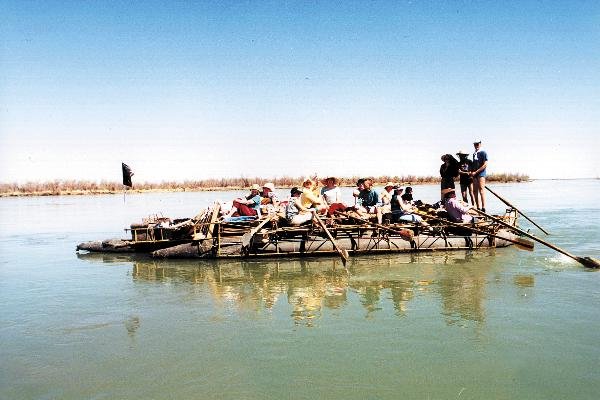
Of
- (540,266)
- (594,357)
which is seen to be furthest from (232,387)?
(540,266)

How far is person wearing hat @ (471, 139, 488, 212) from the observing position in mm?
14125

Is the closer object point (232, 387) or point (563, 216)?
point (232, 387)

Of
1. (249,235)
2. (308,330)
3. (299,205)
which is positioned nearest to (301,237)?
(299,205)

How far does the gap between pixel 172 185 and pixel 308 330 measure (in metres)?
53.9

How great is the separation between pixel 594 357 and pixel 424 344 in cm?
204

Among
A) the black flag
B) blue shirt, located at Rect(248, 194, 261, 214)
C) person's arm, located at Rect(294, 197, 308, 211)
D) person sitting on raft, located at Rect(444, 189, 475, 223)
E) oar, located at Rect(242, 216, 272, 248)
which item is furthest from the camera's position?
the black flag

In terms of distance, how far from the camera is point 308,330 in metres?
6.70

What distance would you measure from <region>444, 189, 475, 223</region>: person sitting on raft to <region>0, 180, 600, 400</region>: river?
134 centimetres

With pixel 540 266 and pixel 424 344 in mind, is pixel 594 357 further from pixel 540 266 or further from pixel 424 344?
pixel 540 266

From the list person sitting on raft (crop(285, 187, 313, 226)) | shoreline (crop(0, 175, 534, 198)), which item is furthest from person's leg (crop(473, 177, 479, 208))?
shoreline (crop(0, 175, 534, 198))

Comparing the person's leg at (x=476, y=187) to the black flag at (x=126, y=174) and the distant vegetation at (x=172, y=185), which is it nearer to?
the black flag at (x=126, y=174)

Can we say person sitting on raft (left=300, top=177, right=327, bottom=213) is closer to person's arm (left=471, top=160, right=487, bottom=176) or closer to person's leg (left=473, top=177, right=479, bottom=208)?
person's arm (left=471, top=160, right=487, bottom=176)

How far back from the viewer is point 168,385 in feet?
16.9

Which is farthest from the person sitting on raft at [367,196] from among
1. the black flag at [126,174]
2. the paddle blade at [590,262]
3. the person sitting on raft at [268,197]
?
the black flag at [126,174]
